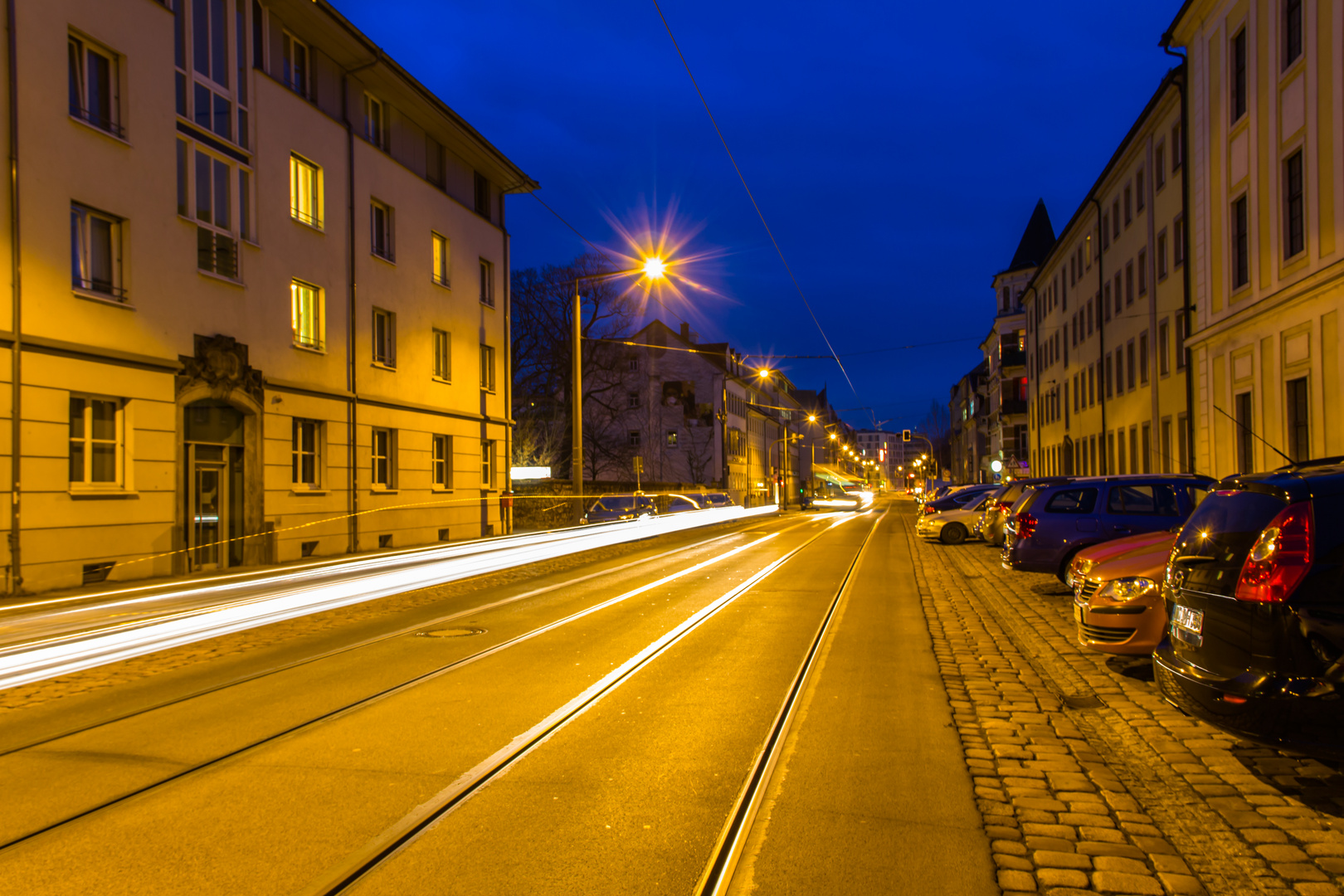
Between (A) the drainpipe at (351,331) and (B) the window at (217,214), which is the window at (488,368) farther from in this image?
(B) the window at (217,214)

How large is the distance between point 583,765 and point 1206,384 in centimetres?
2339

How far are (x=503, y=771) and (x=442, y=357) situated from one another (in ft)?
80.6

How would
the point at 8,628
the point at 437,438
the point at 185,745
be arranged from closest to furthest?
the point at 185,745 < the point at 8,628 < the point at 437,438

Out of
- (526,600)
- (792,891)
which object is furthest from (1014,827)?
(526,600)

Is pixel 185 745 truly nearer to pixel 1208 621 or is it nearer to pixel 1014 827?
pixel 1014 827

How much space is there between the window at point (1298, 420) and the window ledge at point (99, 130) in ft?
71.2

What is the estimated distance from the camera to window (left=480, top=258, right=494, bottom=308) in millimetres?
32031

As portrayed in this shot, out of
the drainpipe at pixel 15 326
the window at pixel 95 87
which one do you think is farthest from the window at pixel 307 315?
the drainpipe at pixel 15 326

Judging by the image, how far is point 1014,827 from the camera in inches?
184

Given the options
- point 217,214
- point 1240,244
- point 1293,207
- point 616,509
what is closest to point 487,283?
point 616,509

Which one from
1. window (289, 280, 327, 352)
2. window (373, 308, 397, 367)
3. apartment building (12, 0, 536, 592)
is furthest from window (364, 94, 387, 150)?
window (289, 280, 327, 352)

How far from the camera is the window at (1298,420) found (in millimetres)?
19453

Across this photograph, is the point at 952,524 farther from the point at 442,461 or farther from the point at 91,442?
the point at 91,442

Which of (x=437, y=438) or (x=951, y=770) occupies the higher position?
(x=437, y=438)
